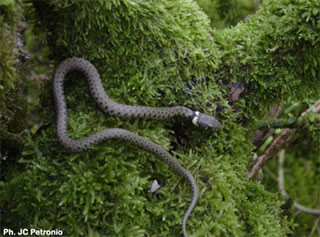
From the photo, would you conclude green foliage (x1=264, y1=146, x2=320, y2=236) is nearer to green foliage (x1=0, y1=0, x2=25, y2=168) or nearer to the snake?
the snake

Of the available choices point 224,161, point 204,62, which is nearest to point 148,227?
point 224,161

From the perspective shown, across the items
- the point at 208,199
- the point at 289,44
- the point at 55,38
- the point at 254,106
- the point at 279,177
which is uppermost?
the point at 289,44

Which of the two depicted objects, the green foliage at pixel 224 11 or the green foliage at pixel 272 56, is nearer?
the green foliage at pixel 272 56

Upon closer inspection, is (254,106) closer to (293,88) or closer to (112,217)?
(293,88)

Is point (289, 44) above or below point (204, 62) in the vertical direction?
above

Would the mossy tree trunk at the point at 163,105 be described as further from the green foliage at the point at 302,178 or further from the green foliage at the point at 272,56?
the green foliage at the point at 302,178

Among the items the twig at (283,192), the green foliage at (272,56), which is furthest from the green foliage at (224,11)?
the twig at (283,192)

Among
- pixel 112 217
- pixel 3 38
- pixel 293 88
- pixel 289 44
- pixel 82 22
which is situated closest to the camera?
pixel 3 38
